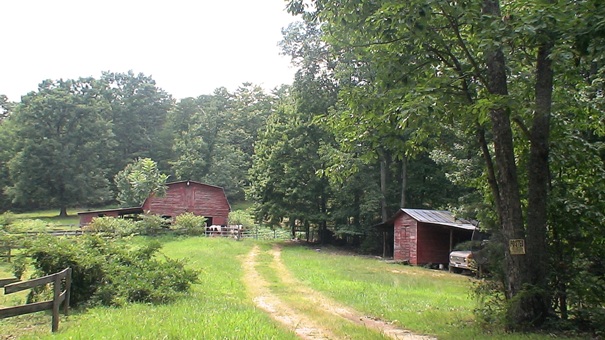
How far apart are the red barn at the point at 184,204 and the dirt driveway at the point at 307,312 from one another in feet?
93.9

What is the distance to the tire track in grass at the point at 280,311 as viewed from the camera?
28.3 feet

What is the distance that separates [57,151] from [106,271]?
190 feet

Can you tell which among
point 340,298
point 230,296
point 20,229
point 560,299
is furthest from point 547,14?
point 20,229

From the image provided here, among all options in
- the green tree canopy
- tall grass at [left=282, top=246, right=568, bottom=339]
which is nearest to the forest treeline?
tall grass at [left=282, top=246, right=568, bottom=339]

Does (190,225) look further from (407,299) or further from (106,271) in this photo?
(407,299)

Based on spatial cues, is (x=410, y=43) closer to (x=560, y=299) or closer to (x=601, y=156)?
(x=601, y=156)

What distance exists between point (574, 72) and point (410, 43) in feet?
9.76

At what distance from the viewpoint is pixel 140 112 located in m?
81.8

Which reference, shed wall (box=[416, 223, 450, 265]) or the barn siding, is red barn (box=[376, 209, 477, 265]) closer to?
shed wall (box=[416, 223, 450, 265])

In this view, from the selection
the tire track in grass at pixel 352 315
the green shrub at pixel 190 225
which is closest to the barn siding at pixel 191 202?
the green shrub at pixel 190 225

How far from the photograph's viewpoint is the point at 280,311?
36.5 ft

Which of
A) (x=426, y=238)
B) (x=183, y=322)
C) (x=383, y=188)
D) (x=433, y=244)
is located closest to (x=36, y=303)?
(x=183, y=322)

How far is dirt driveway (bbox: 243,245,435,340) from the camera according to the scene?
8677mm

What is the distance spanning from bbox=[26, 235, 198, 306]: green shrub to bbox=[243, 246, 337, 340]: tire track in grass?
220cm
